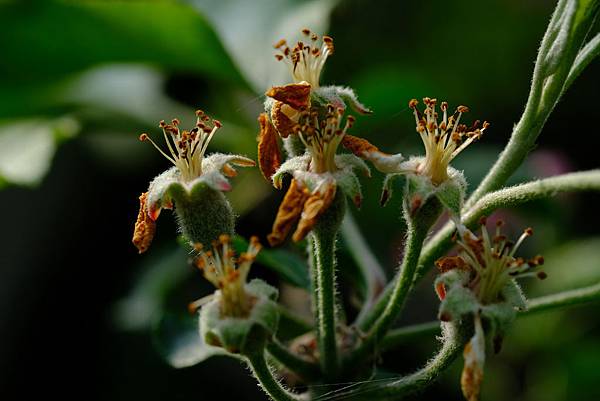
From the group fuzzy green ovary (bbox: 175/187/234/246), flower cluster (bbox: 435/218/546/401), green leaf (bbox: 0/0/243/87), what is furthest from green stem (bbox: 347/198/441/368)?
green leaf (bbox: 0/0/243/87)

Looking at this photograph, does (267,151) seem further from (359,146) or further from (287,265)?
(287,265)

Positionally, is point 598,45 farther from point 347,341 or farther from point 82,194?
point 82,194

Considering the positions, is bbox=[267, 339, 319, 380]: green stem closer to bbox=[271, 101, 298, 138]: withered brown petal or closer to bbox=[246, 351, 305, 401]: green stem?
bbox=[246, 351, 305, 401]: green stem

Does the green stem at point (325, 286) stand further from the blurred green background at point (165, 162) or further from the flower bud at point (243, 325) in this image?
the blurred green background at point (165, 162)

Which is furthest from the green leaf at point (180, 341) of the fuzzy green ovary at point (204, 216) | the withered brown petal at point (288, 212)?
the withered brown petal at point (288, 212)

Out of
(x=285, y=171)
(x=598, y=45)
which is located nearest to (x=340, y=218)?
(x=285, y=171)

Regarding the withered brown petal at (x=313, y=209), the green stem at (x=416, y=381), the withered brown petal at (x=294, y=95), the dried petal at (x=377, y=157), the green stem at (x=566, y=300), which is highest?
the withered brown petal at (x=294, y=95)

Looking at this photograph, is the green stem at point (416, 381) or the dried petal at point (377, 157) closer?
the green stem at point (416, 381)

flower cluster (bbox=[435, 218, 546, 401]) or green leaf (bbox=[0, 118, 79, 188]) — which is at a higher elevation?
green leaf (bbox=[0, 118, 79, 188])
